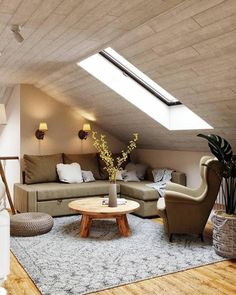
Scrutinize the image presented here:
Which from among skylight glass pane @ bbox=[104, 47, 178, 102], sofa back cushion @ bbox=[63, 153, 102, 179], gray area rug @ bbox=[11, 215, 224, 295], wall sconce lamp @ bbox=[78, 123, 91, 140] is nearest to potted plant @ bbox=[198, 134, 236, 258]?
gray area rug @ bbox=[11, 215, 224, 295]

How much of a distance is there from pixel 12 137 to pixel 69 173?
143 cm

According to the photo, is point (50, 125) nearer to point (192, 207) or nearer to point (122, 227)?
point (122, 227)

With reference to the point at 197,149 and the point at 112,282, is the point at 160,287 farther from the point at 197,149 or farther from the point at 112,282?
the point at 197,149

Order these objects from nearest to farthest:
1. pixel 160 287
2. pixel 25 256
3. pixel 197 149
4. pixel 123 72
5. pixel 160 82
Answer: pixel 160 287, pixel 25 256, pixel 160 82, pixel 123 72, pixel 197 149

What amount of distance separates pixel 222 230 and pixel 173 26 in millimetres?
2073

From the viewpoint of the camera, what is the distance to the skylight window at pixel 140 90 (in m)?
4.48

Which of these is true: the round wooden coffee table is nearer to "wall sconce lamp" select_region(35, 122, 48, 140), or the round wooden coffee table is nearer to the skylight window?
the skylight window

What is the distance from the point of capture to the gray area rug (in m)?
2.83

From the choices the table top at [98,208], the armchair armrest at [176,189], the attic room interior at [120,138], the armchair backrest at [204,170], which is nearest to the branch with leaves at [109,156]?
the attic room interior at [120,138]

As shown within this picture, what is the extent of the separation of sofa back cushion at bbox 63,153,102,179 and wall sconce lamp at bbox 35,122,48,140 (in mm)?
551

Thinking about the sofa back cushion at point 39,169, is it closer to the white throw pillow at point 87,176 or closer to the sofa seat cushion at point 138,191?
the white throw pillow at point 87,176

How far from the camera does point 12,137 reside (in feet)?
20.6

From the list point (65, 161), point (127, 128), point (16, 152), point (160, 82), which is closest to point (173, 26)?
point (160, 82)

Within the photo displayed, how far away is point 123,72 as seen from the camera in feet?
15.4
